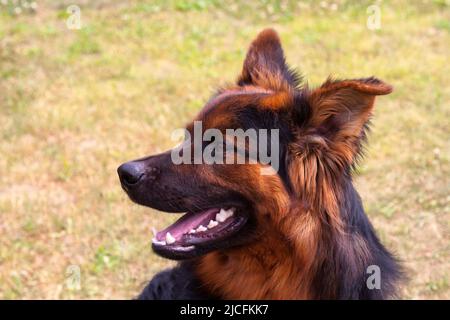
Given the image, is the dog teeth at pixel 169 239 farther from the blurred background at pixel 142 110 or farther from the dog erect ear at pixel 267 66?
the blurred background at pixel 142 110

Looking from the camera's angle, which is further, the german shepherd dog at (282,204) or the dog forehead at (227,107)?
the dog forehead at (227,107)

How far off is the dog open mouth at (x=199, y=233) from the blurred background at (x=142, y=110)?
5.84 ft

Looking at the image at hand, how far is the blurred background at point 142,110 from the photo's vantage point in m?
5.62

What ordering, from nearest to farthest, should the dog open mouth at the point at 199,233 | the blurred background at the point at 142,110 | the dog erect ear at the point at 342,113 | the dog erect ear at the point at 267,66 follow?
the dog erect ear at the point at 342,113 → the dog open mouth at the point at 199,233 → the dog erect ear at the point at 267,66 → the blurred background at the point at 142,110

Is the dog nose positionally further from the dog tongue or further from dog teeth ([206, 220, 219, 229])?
dog teeth ([206, 220, 219, 229])

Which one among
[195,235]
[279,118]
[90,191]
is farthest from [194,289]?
[90,191]

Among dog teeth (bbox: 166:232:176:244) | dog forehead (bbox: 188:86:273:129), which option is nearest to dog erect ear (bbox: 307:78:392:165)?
dog forehead (bbox: 188:86:273:129)

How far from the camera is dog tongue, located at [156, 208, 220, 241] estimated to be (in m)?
3.56

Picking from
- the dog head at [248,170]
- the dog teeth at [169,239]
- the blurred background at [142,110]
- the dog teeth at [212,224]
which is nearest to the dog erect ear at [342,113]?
the dog head at [248,170]

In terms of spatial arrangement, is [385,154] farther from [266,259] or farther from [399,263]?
[266,259]

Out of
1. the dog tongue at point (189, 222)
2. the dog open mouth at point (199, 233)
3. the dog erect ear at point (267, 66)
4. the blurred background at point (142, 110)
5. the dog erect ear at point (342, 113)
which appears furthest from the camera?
the blurred background at point (142, 110)

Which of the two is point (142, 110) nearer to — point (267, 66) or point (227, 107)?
point (267, 66)

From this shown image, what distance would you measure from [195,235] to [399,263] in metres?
1.38

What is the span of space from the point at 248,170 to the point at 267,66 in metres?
0.89
